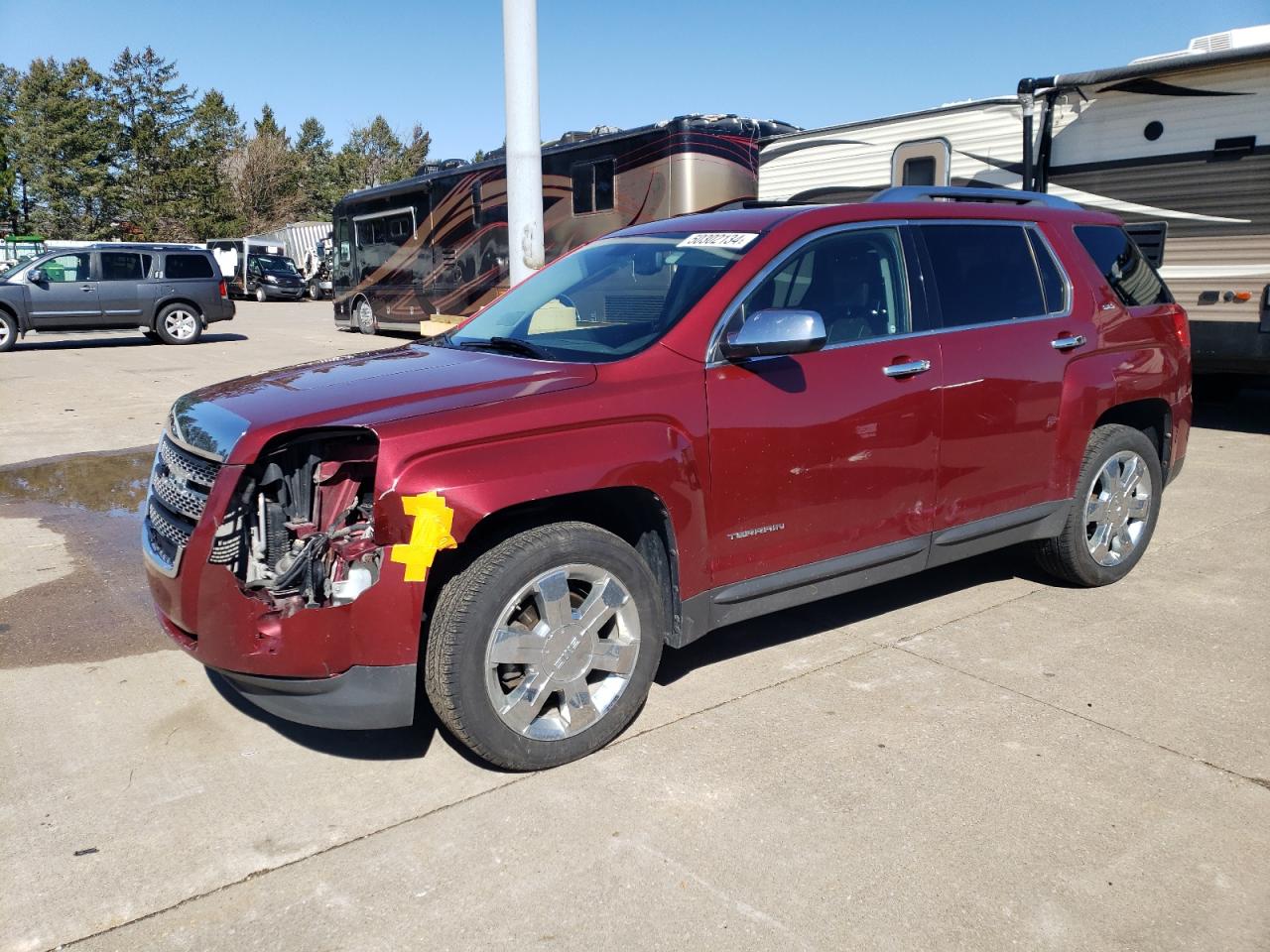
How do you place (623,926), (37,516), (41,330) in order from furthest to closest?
(41,330)
(37,516)
(623,926)

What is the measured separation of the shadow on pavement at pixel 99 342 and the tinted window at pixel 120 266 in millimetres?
1360

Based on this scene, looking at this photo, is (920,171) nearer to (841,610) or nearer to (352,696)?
(841,610)

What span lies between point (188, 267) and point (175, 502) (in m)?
18.5

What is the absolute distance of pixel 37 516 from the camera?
6801 millimetres

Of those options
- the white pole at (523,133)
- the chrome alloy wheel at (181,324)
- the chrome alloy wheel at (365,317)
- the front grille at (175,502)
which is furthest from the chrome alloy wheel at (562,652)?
the chrome alloy wheel at (365,317)

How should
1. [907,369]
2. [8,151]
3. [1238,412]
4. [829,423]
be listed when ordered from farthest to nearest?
1. [8,151]
2. [1238,412]
3. [907,369]
4. [829,423]

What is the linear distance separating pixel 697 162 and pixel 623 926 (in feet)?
39.2

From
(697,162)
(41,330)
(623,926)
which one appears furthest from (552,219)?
(623,926)

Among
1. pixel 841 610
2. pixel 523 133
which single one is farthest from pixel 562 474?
pixel 523 133

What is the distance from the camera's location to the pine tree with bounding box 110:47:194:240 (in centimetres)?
6425

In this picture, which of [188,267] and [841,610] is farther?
[188,267]

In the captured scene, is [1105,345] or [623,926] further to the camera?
[1105,345]

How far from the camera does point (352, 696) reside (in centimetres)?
308

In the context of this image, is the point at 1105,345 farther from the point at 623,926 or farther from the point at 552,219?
the point at 552,219
